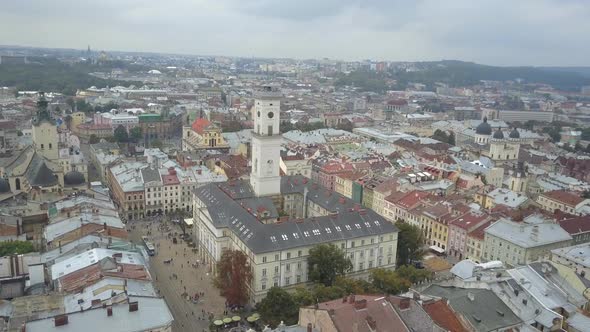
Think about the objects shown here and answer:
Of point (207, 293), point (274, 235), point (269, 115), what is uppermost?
point (269, 115)

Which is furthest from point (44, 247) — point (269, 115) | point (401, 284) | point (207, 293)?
point (401, 284)

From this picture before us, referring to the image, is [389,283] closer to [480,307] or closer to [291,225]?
[480,307]

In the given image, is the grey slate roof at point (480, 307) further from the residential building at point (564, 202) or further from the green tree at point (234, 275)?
the residential building at point (564, 202)

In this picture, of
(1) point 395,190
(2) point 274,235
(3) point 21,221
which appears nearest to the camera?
(2) point 274,235

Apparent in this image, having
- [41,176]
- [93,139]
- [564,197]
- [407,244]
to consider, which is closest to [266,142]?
[407,244]

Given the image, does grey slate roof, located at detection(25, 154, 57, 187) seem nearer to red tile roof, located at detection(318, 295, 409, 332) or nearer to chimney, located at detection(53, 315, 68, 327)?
chimney, located at detection(53, 315, 68, 327)

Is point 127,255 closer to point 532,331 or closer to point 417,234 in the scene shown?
point 417,234

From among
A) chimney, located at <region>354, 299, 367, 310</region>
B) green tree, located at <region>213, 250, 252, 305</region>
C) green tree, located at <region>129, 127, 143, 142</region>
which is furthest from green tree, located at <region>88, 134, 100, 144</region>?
chimney, located at <region>354, 299, 367, 310</region>

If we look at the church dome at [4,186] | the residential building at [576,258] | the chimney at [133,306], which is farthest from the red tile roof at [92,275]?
the residential building at [576,258]
